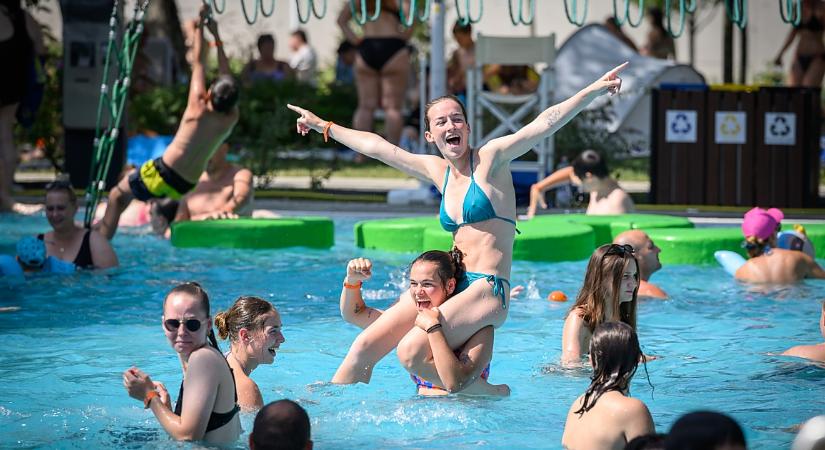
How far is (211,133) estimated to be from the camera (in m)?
10.7

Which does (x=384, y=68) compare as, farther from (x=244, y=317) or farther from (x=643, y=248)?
(x=244, y=317)

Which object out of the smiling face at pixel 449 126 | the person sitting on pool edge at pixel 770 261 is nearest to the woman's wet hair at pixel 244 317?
the smiling face at pixel 449 126

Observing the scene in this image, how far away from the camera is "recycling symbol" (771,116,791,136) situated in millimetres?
13648

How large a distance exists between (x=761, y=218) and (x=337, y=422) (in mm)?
4628

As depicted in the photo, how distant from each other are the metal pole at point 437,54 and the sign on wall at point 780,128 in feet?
11.5

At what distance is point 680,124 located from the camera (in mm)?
13836

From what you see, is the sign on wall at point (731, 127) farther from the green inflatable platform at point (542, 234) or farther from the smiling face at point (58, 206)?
the smiling face at point (58, 206)

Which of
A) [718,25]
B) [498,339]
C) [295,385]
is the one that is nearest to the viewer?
[295,385]

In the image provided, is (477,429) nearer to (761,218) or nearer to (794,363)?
(794,363)

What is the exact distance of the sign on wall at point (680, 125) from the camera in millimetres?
13805

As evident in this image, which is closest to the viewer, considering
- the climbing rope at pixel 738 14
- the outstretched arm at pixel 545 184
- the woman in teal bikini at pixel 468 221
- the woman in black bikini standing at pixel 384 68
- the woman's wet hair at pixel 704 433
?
the woman's wet hair at pixel 704 433

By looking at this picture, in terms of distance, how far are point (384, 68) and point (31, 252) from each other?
7141mm

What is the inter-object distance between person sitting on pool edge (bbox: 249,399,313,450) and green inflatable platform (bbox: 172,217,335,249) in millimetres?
7417

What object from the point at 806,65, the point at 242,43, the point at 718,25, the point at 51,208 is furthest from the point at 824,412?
the point at 718,25
